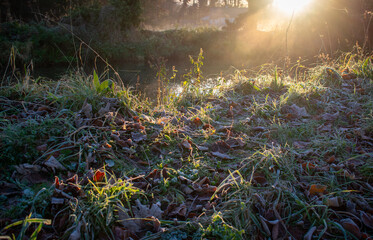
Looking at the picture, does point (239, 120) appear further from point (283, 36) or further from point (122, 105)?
point (283, 36)

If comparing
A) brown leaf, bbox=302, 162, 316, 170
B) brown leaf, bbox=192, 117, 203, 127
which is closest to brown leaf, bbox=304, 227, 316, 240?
brown leaf, bbox=302, 162, 316, 170

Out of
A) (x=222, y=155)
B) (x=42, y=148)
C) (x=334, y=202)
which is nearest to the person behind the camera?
(x=334, y=202)

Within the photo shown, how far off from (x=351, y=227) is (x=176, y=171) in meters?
1.14

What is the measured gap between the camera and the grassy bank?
4.35 ft

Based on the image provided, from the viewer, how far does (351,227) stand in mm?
1318

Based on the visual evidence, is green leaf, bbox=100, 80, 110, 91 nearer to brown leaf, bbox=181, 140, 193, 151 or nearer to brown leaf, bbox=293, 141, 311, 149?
brown leaf, bbox=181, 140, 193, 151

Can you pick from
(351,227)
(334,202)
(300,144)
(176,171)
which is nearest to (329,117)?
(300,144)

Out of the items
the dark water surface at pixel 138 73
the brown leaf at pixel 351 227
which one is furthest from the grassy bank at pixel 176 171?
the dark water surface at pixel 138 73

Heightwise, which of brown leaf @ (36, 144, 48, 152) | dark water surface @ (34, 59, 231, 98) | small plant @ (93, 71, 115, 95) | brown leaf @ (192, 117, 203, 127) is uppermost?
small plant @ (93, 71, 115, 95)

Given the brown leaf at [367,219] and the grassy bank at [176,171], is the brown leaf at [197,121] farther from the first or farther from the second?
the brown leaf at [367,219]

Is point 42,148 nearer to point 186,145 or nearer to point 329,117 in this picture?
point 186,145

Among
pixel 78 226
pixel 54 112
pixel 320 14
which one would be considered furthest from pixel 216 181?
pixel 320 14

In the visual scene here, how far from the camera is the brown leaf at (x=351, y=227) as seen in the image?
1295 millimetres

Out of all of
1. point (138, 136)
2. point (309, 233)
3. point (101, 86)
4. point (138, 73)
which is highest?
point (101, 86)
